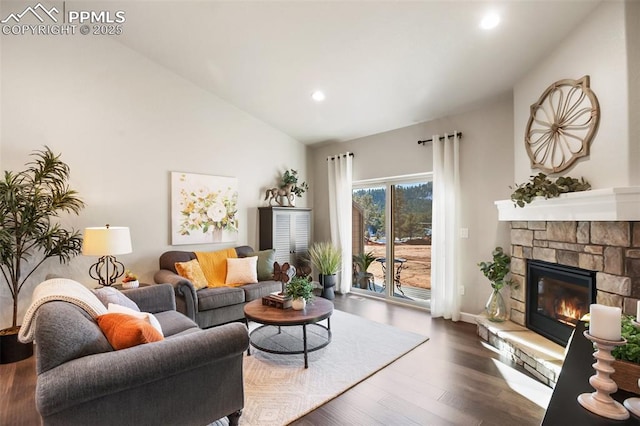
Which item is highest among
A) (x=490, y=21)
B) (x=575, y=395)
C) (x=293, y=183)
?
(x=490, y=21)

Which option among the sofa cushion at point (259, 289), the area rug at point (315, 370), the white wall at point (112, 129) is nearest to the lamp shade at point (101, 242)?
the white wall at point (112, 129)

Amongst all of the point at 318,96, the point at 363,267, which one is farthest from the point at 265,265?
the point at 318,96

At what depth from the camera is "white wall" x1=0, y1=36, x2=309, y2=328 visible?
308 cm

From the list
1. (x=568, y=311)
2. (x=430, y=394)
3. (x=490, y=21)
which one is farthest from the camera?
(x=568, y=311)

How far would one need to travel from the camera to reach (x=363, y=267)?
5293 mm

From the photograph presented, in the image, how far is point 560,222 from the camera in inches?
108

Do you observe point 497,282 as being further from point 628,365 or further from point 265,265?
point 265,265

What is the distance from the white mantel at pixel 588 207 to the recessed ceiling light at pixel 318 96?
271 cm

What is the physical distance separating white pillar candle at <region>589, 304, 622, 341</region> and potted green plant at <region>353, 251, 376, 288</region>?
13.4 ft

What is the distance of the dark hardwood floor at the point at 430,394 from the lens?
2035 millimetres

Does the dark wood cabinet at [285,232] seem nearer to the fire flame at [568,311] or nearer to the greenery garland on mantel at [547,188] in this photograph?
the greenery garland on mantel at [547,188]

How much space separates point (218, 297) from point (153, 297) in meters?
0.80

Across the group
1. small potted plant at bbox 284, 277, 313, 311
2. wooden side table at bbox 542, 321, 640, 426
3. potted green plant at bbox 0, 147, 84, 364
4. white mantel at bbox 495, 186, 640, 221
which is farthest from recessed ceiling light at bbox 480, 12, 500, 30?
potted green plant at bbox 0, 147, 84, 364

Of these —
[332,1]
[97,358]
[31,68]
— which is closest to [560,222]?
[332,1]
